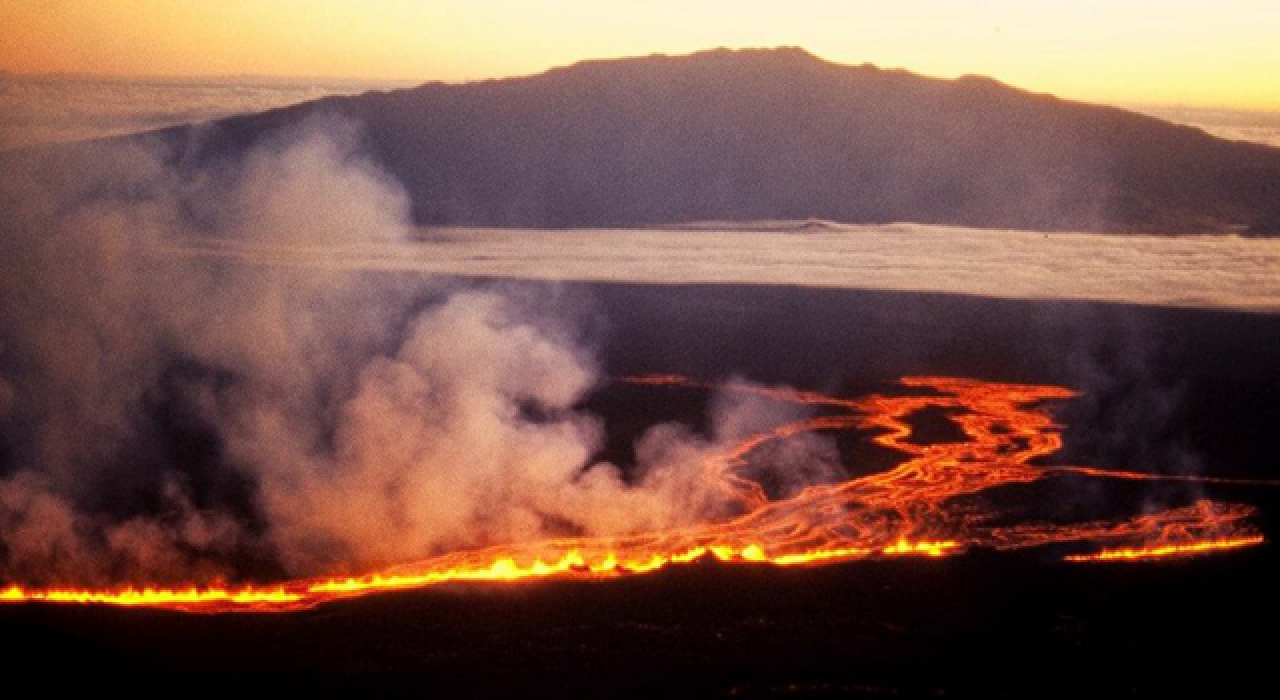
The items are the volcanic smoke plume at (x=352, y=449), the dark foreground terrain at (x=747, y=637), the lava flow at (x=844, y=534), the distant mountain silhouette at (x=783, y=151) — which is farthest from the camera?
the distant mountain silhouette at (x=783, y=151)

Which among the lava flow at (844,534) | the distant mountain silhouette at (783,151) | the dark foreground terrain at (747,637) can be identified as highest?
the distant mountain silhouette at (783,151)

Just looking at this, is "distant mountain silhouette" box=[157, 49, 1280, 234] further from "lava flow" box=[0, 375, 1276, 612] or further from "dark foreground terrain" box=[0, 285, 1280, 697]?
"dark foreground terrain" box=[0, 285, 1280, 697]

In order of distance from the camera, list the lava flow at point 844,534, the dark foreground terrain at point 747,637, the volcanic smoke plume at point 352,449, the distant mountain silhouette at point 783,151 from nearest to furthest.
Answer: the dark foreground terrain at point 747,637 → the lava flow at point 844,534 → the volcanic smoke plume at point 352,449 → the distant mountain silhouette at point 783,151

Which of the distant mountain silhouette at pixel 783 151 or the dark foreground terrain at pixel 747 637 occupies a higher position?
the distant mountain silhouette at pixel 783 151

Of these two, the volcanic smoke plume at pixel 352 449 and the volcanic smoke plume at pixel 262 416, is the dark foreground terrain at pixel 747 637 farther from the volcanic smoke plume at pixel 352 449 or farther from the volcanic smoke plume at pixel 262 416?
the volcanic smoke plume at pixel 262 416

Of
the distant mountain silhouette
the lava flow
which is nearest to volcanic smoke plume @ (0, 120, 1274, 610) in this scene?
the lava flow

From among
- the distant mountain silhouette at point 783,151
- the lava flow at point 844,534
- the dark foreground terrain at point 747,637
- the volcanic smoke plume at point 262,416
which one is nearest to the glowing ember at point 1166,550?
the lava flow at point 844,534

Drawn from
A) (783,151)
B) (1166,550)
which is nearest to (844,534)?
(1166,550)
